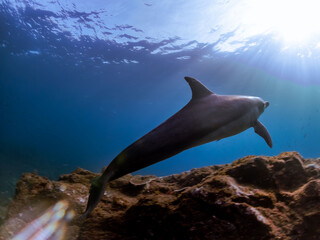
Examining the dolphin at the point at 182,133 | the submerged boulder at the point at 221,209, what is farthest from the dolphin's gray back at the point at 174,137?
the submerged boulder at the point at 221,209

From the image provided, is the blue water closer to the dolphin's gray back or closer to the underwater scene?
the underwater scene

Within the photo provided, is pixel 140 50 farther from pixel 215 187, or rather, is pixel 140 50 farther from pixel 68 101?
pixel 68 101

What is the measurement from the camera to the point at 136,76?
33.8 m

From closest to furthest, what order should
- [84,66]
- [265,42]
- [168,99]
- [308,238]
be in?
[308,238]
[265,42]
[84,66]
[168,99]

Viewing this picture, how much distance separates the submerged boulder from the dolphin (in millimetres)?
603

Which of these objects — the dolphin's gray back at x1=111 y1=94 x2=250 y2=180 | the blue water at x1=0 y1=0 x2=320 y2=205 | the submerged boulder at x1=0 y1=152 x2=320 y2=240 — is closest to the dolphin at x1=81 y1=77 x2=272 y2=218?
the dolphin's gray back at x1=111 y1=94 x2=250 y2=180

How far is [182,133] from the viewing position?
2.75 meters

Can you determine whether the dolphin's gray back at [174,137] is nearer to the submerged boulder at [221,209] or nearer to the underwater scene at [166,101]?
the underwater scene at [166,101]

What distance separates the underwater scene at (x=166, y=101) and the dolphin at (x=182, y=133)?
0.02 m

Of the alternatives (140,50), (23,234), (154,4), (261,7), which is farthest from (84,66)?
(23,234)

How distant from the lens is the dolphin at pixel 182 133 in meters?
2.64

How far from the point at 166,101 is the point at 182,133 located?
45.6 meters

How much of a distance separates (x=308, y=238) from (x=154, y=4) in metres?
20.4

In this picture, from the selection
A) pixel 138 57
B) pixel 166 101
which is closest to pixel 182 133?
pixel 138 57
